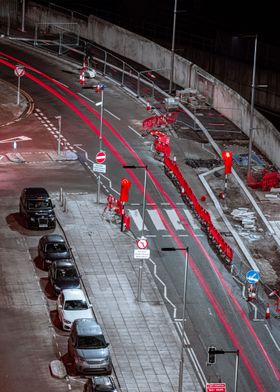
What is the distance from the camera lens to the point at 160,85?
385ft

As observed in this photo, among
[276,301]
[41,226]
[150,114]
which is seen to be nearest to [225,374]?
[276,301]

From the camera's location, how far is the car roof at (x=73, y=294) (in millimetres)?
70938

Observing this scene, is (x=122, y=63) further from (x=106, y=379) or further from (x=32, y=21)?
(x=106, y=379)

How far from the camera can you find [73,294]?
7119 centimetres

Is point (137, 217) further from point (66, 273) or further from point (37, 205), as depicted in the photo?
point (66, 273)

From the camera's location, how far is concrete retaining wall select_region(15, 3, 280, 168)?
332 ft

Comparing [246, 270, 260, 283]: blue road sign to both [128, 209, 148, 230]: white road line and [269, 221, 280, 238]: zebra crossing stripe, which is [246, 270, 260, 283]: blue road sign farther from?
[269, 221, 280, 238]: zebra crossing stripe

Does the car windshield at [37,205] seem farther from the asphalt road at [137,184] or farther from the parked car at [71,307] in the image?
the parked car at [71,307]

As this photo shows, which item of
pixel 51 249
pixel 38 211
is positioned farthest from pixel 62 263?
pixel 38 211

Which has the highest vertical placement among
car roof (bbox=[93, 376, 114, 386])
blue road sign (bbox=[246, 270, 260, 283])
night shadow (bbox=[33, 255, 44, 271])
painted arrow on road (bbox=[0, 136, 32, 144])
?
painted arrow on road (bbox=[0, 136, 32, 144])

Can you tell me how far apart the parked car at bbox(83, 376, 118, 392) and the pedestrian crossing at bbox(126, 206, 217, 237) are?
2307cm

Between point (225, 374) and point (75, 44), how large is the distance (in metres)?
67.4

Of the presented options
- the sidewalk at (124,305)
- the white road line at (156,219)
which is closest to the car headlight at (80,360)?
the sidewalk at (124,305)

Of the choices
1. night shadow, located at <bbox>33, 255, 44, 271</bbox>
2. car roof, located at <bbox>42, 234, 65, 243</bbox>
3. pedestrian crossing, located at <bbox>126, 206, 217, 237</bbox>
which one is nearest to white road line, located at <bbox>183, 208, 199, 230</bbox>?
pedestrian crossing, located at <bbox>126, 206, 217, 237</bbox>
